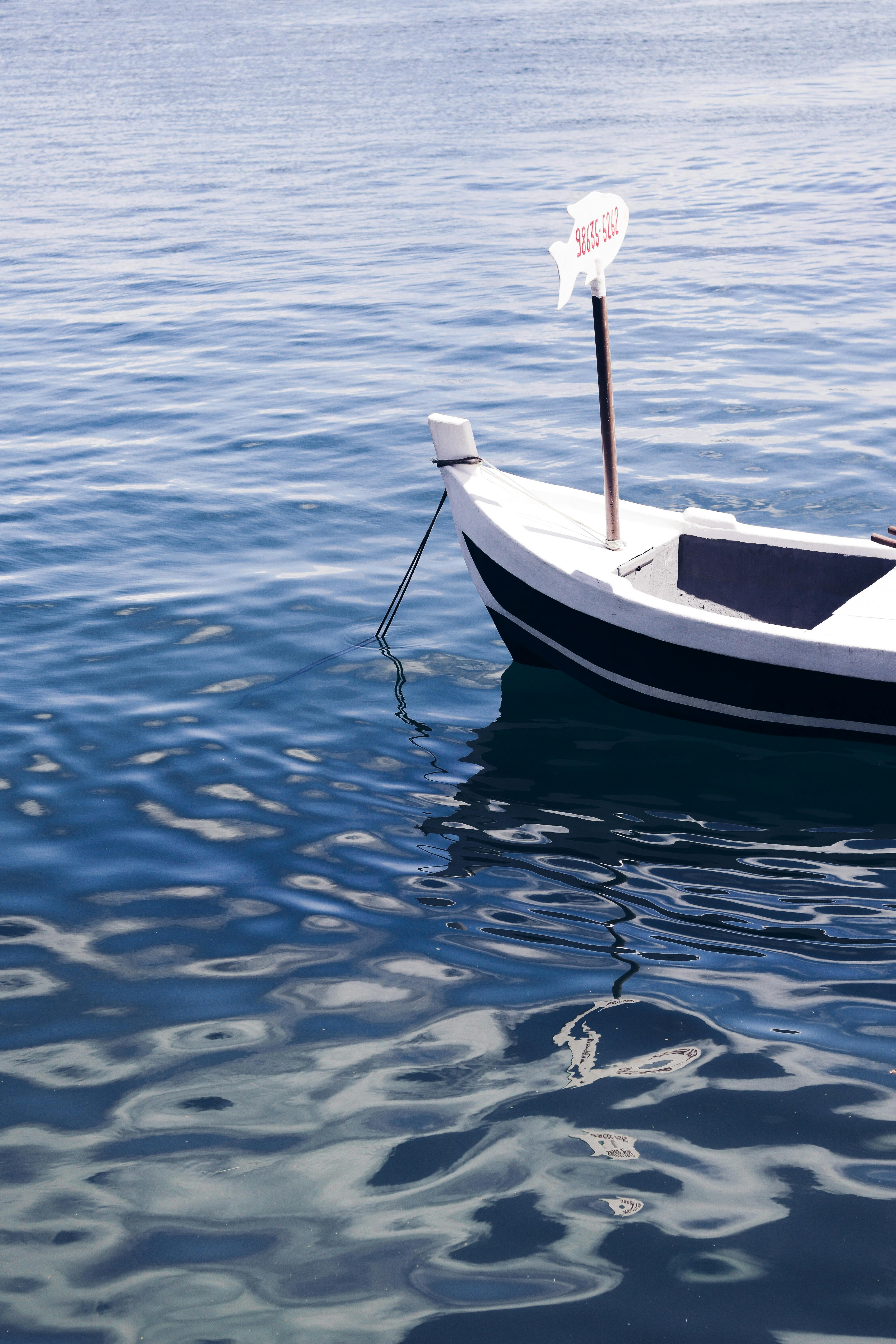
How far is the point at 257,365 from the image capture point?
17.0 m

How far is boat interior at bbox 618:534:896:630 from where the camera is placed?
8789 mm

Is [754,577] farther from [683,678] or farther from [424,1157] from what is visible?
[424,1157]

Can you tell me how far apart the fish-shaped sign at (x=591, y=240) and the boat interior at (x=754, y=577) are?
196cm

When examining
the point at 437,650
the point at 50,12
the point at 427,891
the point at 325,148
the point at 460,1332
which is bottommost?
the point at 460,1332

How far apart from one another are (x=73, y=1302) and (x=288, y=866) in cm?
285

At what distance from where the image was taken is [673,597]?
30.0 feet

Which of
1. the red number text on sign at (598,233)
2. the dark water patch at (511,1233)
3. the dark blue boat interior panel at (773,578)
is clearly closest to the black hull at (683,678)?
the dark blue boat interior panel at (773,578)

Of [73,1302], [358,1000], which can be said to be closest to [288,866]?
[358,1000]

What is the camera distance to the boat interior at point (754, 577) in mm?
8789

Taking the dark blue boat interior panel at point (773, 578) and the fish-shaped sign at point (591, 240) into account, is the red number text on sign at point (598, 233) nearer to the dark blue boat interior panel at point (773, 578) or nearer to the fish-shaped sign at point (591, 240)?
the fish-shaped sign at point (591, 240)

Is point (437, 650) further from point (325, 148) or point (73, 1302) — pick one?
point (325, 148)

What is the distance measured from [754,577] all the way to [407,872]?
3.71 metres

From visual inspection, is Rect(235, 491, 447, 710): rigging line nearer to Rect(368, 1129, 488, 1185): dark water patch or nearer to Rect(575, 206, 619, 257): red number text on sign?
Rect(575, 206, 619, 257): red number text on sign

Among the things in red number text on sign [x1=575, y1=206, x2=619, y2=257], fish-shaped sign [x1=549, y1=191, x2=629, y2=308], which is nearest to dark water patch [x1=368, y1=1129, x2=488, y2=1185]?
fish-shaped sign [x1=549, y1=191, x2=629, y2=308]
